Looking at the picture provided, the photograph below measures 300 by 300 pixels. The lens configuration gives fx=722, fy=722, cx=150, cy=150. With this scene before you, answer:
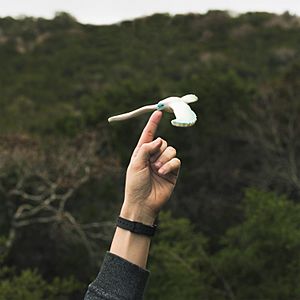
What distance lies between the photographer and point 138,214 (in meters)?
1.36

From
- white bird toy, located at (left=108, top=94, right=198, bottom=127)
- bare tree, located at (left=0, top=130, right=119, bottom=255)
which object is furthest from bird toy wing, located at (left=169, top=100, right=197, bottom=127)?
bare tree, located at (left=0, top=130, right=119, bottom=255)

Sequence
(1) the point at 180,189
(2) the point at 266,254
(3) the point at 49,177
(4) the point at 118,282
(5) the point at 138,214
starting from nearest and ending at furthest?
(4) the point at 118,282, (5) the point at 138,214, (2) the point at 266,254, (3) the point at 49,177, (1) the point at 180,189

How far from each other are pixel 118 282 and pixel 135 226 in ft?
0.41

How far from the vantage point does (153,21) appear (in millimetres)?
29172

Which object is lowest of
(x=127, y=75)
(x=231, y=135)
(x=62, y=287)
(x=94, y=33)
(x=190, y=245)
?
(x=62, y=287)

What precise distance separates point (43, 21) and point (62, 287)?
25497mm

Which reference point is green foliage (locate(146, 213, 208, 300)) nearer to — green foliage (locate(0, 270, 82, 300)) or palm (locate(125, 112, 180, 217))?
green foliage (locate(0, 270, 82, 300))

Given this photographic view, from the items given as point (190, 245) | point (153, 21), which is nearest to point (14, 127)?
point (190, 245)

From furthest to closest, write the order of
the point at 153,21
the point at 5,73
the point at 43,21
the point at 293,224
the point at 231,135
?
the point at 43,21 → the point at 153,21 → the point at 5,73 → the point at 231,135 → the point at 293,224

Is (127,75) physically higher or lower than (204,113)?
higher

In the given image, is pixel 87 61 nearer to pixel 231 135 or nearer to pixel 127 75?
pixel 127 75

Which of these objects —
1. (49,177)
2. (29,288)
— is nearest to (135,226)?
(29,288)

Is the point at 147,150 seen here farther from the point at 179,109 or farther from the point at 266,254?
the point at 266,254

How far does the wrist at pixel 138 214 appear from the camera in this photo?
1.36m
